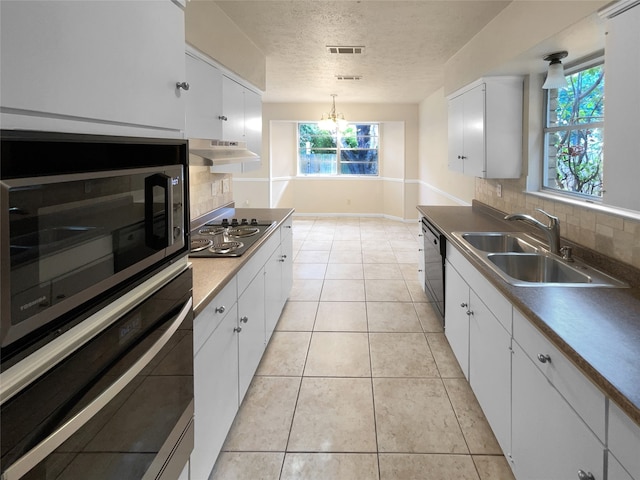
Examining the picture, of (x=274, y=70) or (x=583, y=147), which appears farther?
(x=274, y=70)

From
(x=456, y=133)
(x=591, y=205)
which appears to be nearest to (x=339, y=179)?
(x=456, y=133)

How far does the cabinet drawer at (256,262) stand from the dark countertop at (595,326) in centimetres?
124

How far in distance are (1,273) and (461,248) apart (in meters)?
2.45

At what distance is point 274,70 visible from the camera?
548 centimetres

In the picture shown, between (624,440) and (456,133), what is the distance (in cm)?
359

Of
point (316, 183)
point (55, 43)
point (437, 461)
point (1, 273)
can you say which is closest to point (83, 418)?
point (1, 273)

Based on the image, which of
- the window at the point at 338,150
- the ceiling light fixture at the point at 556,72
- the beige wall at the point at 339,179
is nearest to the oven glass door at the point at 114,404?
the ceiling light fixture at the point at 556,72

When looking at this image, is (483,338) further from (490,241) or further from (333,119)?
(333,119)

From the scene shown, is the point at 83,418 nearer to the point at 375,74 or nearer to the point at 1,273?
the point at 1,273

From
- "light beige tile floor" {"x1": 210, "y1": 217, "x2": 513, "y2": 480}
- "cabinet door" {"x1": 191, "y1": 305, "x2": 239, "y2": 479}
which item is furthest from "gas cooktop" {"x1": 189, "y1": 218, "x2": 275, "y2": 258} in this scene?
"light beige tile floor" {"x1": 210, "y1": 217, "x2": 513, "y2": 480}

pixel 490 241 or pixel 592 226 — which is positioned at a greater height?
pixel 592 226

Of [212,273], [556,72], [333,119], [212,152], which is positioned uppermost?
[333,119]

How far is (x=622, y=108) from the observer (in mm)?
1594

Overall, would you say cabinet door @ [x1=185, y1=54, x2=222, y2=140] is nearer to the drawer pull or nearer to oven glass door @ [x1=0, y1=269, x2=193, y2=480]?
oven glass door @ [x1=0, y1=269, x2=193, y2=480]
